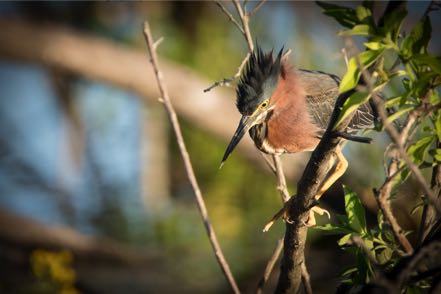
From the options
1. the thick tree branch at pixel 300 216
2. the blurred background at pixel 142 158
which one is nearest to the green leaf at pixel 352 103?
the thick tree branch at pixel 300 216

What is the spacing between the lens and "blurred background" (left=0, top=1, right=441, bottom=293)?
5758 mm

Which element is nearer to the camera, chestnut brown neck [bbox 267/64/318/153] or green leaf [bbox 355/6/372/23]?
green leaf [bbox 355/6/372/23]

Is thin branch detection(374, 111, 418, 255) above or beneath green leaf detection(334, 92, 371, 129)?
beneath

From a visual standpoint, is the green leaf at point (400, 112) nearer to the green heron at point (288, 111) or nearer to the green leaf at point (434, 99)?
the green leaf at point (434, 99)

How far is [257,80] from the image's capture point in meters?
2.91

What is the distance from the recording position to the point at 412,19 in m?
7.41

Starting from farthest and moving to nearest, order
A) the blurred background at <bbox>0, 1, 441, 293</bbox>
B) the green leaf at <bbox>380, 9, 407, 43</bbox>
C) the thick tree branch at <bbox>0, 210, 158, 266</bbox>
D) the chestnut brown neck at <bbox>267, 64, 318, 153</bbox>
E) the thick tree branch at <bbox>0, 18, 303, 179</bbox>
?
the thick tree branch at <bbox>0, 18, 303, 179</bbox>
the thick tree branch at <bbox>0, 210, 158, 266</bbox>
the blurred background at <bbox>0, 1, 441, 293</bbox>
the chestnut brown neck at <bbox>267, 64, 318, 153</bbox>
the green leaf at <bbox>380, 9, 407, 43</bbox>

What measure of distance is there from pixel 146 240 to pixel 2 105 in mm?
4168

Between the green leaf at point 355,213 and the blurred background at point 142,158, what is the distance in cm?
245

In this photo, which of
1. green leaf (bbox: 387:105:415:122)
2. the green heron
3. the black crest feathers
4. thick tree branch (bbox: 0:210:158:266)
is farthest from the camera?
thick tree branch (bbox: 0:210:158:266)

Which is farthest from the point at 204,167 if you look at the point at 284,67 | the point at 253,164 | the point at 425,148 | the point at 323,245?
the point at 425,148

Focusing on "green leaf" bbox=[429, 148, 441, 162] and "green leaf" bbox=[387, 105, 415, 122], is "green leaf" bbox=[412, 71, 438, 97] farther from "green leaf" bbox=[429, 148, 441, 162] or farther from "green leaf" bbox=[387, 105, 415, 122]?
"green leaf" bbox=[429, 148, 441, 162]

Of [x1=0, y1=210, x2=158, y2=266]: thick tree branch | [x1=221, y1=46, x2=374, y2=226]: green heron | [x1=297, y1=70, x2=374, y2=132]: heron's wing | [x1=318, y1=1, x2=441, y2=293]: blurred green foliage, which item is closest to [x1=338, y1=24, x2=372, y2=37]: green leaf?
[x1=318, y1=1, x2=441, y2=293]: blurred green foliage

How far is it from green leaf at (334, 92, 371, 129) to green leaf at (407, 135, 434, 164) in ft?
0.84
